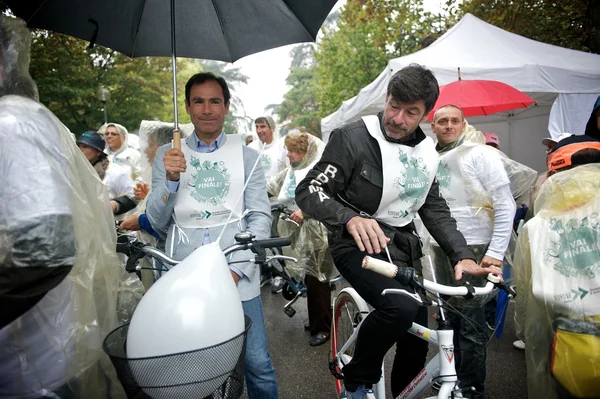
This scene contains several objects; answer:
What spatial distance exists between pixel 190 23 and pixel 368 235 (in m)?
1.72

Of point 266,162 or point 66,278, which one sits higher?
point 66,278

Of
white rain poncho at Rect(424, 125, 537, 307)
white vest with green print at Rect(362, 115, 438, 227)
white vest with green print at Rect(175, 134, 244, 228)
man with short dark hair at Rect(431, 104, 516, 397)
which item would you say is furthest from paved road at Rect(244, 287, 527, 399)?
white vest with green print at Rect(175, 134, 244, 228)

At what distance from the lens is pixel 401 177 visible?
221 centimetres

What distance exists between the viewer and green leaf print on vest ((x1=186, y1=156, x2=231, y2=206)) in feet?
7.32

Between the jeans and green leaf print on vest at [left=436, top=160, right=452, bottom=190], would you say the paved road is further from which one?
green leaf print on vest at [left=436, top=160, right=452, bottom=190]

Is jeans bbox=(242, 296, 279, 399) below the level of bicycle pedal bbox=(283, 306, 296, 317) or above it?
above

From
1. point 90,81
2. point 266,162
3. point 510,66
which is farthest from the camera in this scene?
point 90,81

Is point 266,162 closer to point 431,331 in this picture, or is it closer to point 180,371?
point 431,331

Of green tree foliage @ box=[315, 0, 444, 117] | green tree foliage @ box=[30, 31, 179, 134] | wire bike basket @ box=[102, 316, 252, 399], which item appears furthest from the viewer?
green tree foliage @ box=[315, 0, 444, 117]

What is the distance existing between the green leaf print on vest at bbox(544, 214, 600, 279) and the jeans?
5.20 feet

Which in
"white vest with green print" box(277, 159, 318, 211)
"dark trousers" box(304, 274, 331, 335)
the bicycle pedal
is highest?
"white vest with green print" box(277, 159, 318, 211)

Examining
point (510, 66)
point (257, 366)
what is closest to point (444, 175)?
point (257, 366)

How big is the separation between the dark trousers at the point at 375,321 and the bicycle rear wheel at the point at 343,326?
1.30 feet

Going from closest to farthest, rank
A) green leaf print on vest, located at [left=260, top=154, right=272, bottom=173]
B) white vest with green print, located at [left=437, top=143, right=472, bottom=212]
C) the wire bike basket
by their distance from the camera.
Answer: the wire bike basket < white vest with green print, located at [left=437, top=143, right=472, bottom=212] < green leaf print on vest, located at [left=260, top=154, right=272, bottom=173]
